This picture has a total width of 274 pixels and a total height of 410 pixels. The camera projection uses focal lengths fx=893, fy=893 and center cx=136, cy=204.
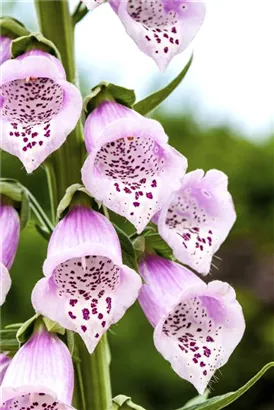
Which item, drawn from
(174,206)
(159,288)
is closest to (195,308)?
(159,288)

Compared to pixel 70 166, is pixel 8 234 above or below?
below

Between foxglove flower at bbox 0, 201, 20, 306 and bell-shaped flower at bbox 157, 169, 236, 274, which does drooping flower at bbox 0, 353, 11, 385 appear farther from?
bell-shaped flower at bbox 157, 169, 236, 274

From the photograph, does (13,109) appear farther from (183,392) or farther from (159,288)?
(183,392)

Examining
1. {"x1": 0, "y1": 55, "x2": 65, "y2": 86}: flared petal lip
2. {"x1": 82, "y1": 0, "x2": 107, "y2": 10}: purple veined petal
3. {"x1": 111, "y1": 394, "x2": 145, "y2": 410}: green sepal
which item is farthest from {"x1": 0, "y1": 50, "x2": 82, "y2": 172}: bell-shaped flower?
{"x1": 111, "y1": 394, "x2": 145, "y2": 410}: green sepal

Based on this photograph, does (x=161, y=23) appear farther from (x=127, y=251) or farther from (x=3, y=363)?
(x=3, y=363)

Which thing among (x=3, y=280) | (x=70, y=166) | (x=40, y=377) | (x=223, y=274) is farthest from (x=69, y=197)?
(x=223, y=274)
